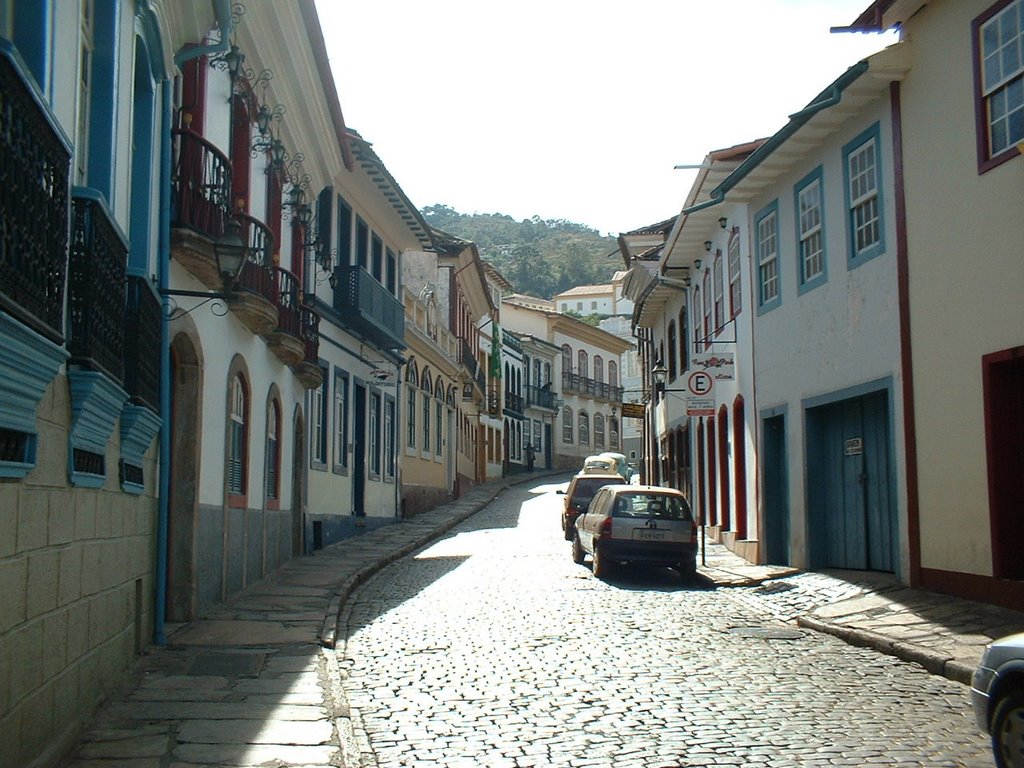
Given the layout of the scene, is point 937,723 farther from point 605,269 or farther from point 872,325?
point 605,269

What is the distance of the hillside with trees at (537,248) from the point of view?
14175 cm

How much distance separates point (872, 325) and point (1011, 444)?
10.8ft

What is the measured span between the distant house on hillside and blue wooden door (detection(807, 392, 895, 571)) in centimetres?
10558

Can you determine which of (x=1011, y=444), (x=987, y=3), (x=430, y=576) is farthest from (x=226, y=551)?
(x=987, y=3)

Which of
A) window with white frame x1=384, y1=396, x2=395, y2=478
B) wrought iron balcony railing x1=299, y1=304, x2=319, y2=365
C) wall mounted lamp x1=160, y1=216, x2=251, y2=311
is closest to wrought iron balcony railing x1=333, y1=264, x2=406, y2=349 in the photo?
window with white frame x1=384, y1=396, x2=395, y2=478

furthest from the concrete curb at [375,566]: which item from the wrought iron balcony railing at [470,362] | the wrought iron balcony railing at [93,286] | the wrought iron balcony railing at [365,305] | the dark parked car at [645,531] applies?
the wrought iron balcony railing at [470,362]

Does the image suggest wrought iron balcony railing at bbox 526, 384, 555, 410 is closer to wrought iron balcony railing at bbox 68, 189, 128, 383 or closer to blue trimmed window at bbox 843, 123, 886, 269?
blue trimmed window at bbox 843, 123, 886, 269

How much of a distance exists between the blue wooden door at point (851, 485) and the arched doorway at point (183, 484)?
8139 millimetres

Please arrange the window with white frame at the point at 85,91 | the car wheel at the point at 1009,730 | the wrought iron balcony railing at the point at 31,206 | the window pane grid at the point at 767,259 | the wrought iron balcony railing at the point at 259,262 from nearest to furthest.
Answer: the wrought iron balcony railing at the point at 31,206 < the car wheel at the point at 1009,730 < the window with white frame at the point at 85,91 < the wrought iron balcony railing at the point at 259,262 < the window pane grid at the point at 767,259

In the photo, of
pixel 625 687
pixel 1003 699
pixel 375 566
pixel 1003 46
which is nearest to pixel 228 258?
pixel 625 687

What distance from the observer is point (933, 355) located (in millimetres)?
12836

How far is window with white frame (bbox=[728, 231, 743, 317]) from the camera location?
67.9 feet

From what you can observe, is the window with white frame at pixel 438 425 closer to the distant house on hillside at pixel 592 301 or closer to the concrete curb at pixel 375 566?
the concrete curb at pixel 375 566

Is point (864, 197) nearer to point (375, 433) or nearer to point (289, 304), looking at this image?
point (289, 304)
